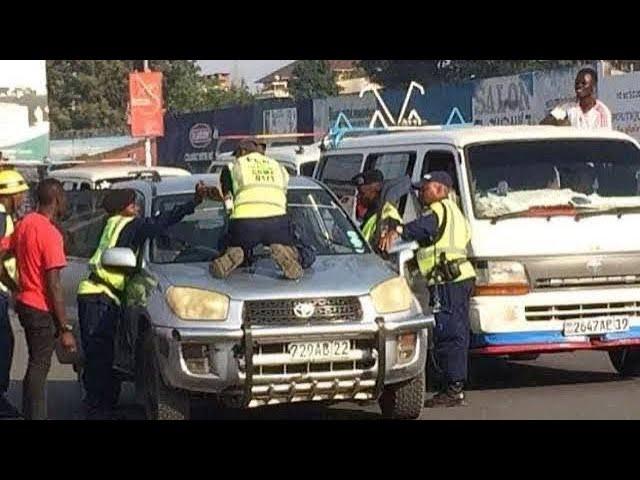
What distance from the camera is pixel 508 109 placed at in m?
29.4

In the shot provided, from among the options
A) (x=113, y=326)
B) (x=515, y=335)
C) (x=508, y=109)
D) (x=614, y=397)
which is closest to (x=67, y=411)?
(x=113, y=326)

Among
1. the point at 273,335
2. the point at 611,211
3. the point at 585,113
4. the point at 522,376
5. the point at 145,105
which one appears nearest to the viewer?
the point at 273,335

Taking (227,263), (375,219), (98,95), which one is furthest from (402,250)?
(98,95)

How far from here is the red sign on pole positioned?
1471 inches

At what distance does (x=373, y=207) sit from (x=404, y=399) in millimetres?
2737

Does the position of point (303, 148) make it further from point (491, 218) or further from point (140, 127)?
point (140, 127)

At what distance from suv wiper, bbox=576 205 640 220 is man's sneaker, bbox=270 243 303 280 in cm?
268

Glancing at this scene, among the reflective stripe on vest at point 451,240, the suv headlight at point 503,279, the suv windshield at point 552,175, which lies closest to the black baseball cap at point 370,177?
the suv windshield at point 552,175

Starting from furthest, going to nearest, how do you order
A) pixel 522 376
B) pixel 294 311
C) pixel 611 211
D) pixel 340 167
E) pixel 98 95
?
pixel 98 95
pixel 340 167
pixel 522 376
pixel 611 211
pixel 294 311

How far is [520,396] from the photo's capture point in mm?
10516

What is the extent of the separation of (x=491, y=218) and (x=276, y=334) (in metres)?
2.71

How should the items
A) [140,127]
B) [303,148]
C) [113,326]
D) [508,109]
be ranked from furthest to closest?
[140,127]
[508,109]
[303,148]
[113,326]

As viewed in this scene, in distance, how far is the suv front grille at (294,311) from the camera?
844 centimetres

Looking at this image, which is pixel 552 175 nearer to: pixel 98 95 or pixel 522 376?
pixel 522 376
